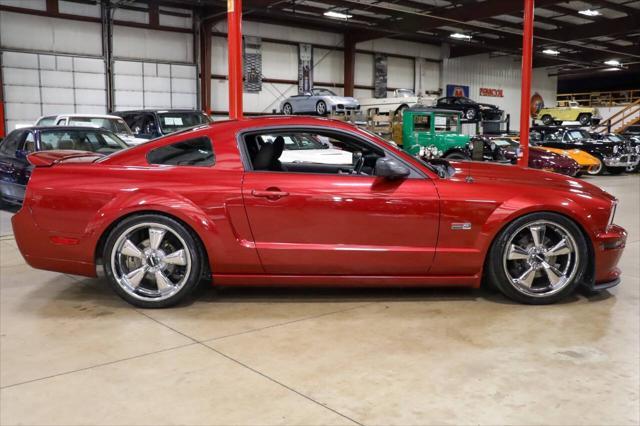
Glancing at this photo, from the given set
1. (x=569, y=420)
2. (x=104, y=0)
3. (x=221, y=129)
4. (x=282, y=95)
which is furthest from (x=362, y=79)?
(x=569, y=420)

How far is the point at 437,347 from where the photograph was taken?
330 cm

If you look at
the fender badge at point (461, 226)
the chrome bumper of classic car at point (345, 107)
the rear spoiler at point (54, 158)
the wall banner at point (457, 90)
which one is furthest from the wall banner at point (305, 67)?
the fender badge at point (461, 226)

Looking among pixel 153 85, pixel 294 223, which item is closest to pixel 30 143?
pixel 294 223

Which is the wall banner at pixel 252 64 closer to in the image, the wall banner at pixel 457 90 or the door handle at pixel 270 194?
the wall banner at pixel 457 90

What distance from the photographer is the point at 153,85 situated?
21.8 m

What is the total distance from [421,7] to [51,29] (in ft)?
45.8

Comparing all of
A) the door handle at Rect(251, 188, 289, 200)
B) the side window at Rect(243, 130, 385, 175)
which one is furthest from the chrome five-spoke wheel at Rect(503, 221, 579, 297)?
the door handle at Rect(251, 188, 289, 200)

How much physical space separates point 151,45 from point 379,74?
11552 mm

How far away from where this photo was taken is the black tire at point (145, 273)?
3.90 m

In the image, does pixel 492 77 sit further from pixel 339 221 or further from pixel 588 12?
pixel 339 221

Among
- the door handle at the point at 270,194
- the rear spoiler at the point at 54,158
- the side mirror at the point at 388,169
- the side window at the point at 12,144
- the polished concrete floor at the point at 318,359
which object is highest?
the side window at the point at 12,144

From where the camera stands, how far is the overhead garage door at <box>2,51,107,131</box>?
18.8 m

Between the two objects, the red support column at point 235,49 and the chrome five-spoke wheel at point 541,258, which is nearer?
the chrome five-spoke wheel at point 541,258

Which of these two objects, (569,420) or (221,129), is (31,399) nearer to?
(221,129)
